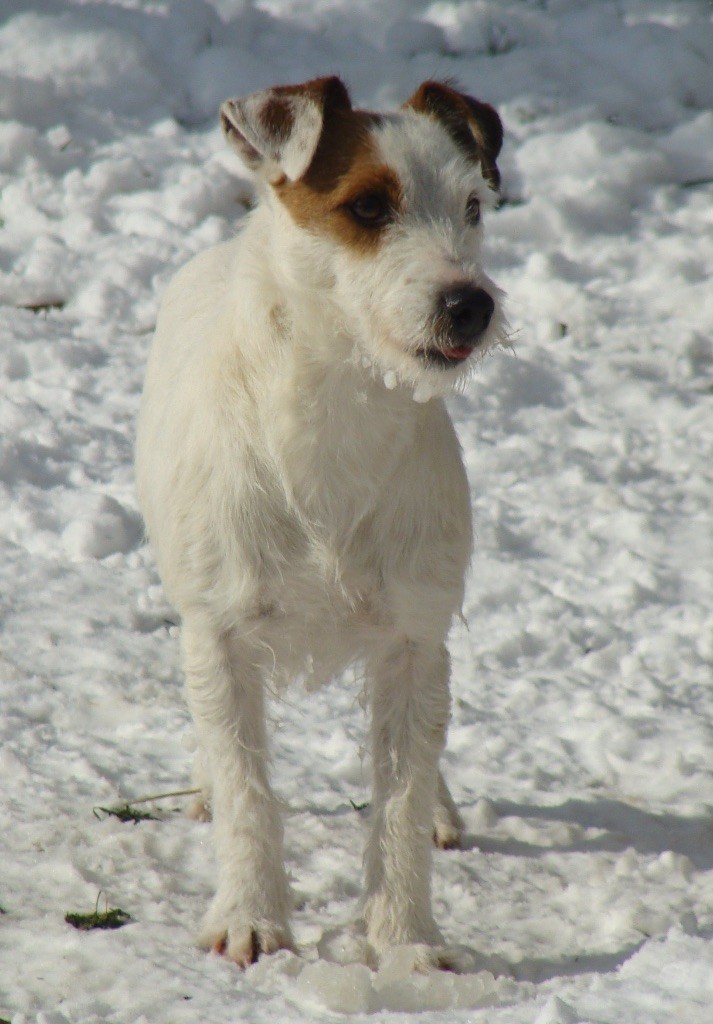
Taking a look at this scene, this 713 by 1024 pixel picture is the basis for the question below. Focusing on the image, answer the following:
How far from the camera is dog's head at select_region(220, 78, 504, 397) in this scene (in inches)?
108

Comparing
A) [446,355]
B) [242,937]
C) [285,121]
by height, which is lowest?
[242,937]

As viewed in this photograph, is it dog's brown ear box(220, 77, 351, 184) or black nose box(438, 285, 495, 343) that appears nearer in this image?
black nose box(438, 285, 495, 343)

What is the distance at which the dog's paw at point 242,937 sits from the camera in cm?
291

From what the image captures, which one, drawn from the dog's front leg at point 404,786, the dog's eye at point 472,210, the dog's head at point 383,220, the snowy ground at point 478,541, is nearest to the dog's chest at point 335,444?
the dog's head at point 383,220

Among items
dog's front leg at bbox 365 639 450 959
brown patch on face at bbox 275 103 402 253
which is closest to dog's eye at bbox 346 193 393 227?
brown patch on face at bbox 275 103 402 253

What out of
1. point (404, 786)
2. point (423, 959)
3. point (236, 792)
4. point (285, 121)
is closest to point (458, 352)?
point (285, 121)

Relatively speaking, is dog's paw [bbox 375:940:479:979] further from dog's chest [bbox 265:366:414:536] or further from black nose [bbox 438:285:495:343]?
black nose [bbox 438:285:495:343]

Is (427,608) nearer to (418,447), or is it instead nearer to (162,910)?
(418,447)

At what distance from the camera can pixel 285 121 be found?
9.71ft

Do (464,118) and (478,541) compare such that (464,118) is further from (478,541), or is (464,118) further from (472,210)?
(478,541)

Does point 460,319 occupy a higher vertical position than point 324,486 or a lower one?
higher

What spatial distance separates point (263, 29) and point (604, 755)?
19.2 feet

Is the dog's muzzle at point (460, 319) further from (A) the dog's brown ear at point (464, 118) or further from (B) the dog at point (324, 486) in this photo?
(A) the dog's brown ear at point (464, 118)

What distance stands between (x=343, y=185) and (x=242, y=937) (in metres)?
1.77
